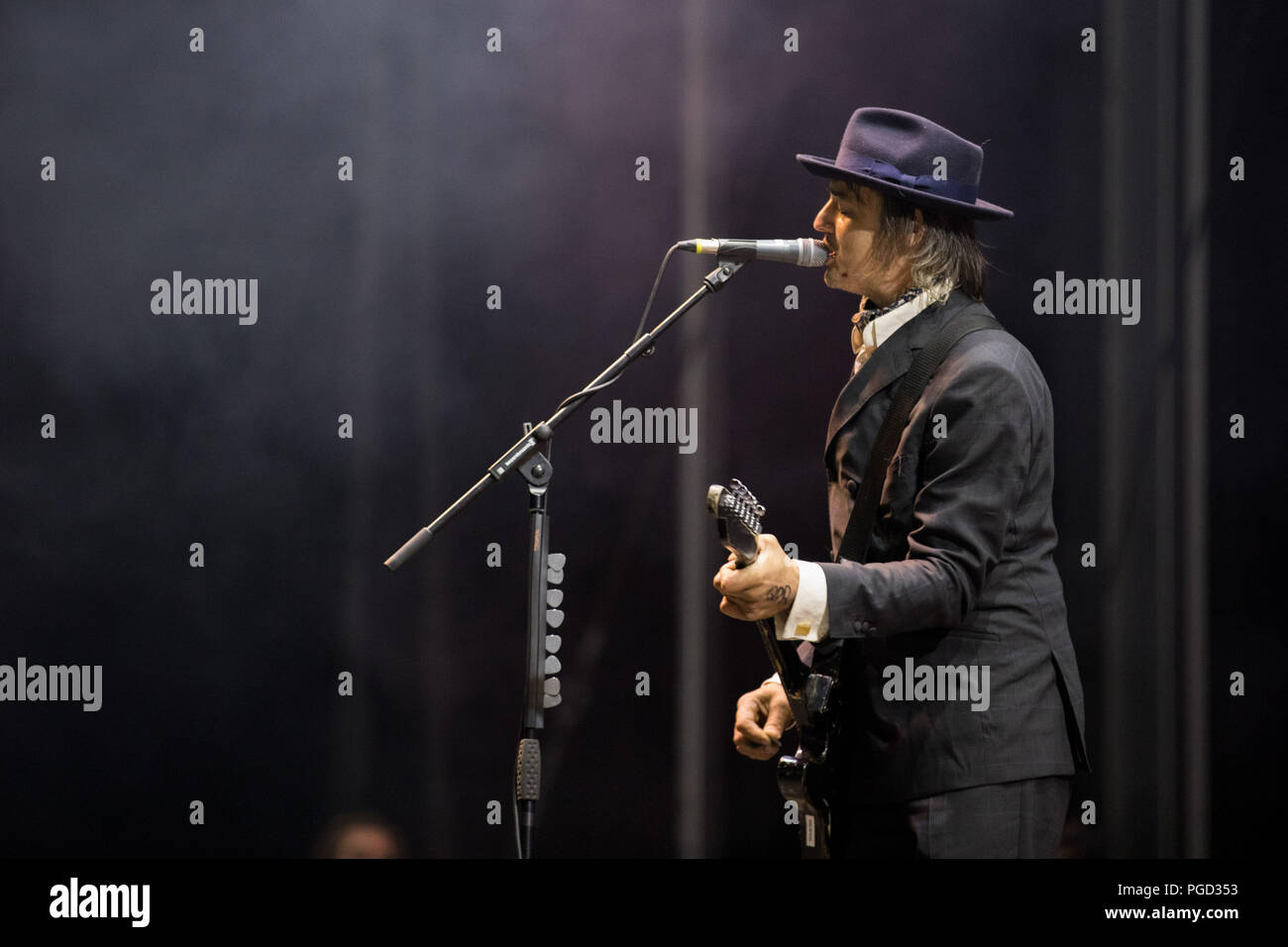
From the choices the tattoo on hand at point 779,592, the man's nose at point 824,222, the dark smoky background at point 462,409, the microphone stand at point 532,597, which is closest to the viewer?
the tattoo on hand at point 779,592

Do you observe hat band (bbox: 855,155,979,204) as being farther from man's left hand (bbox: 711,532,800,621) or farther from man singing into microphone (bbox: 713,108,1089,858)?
man's left hand (bbox: 711,532,800,621)

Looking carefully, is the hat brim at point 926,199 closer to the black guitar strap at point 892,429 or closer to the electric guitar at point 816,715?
the black guitar strap at point 892,429

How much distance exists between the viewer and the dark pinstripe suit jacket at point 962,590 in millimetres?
1941

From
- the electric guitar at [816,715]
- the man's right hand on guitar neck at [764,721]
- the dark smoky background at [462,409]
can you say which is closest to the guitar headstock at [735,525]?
the electric guitar at [816,715]

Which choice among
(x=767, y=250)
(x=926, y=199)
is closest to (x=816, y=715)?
(x=767, y=250)

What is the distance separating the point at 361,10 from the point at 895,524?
2255 millimetres

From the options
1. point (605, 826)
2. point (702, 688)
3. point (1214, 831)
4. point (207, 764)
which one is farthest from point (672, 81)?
point (1214, 831)

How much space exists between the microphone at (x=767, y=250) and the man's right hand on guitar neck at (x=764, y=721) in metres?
0.88

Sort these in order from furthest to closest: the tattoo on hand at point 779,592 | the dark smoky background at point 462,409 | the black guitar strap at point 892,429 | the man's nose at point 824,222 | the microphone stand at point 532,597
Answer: the dark smoky background at point 462,409
the man's nose at point 824,222
the microphone stand at point 532,597
the black guitar strap at point 892,429
the tattoo on hand at point 779,592

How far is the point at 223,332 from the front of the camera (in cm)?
332

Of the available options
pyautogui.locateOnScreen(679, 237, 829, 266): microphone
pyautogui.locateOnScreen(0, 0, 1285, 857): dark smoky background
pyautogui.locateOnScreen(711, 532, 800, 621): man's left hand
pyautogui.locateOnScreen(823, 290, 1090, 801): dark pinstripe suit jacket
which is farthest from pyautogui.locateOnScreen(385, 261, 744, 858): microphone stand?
pyautogui.locateOnScreen(0, 0, 1285, 857): dark smoky background

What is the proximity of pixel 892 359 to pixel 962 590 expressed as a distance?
474 mm

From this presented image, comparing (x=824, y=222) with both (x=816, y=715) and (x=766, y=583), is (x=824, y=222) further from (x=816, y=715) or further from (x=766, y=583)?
(x=816, y=715)

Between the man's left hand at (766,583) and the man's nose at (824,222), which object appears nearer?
the man's left hand at (766,583)
